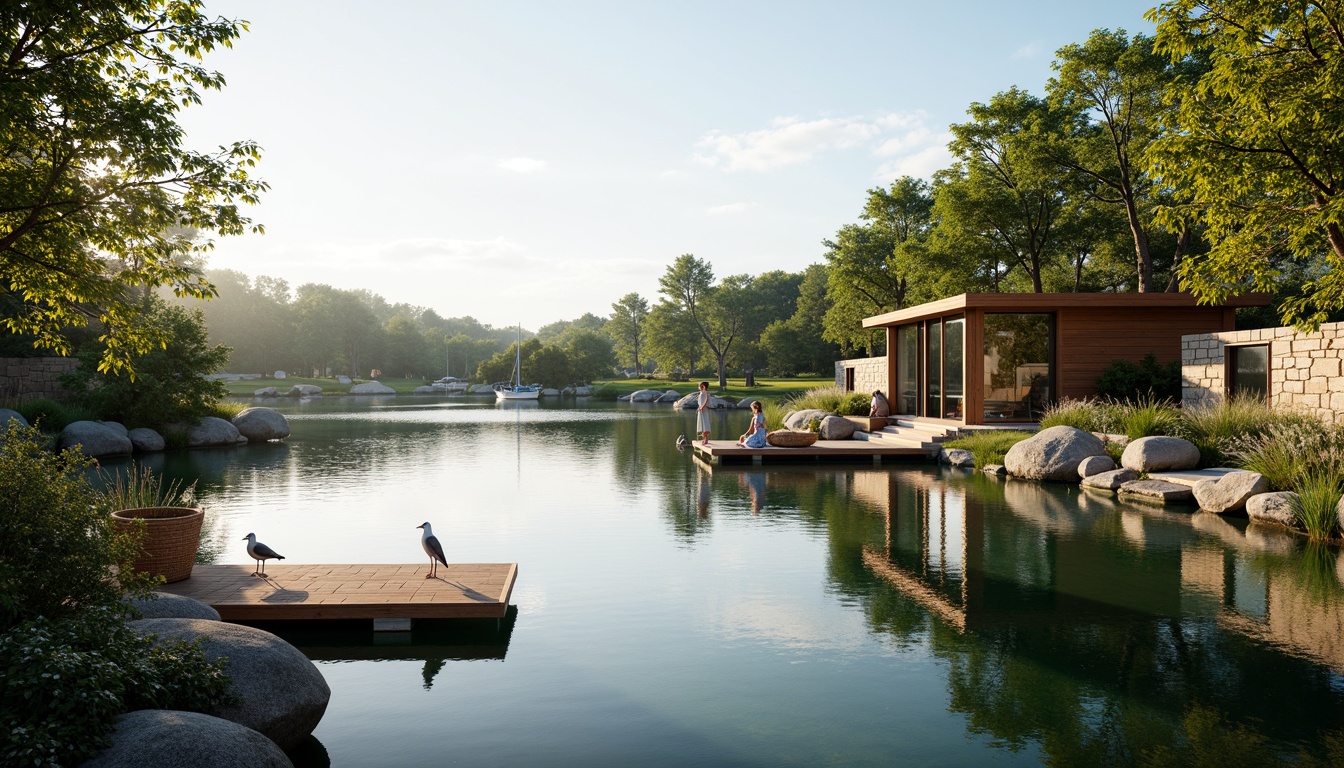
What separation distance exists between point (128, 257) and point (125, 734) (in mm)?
7169

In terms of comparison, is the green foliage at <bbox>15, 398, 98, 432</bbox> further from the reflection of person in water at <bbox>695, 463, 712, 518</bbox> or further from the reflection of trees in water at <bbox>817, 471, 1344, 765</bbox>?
the reflection of trees in water at <bbox>817, 471, 1344, 765</bbox>

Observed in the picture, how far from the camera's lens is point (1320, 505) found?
1071cm

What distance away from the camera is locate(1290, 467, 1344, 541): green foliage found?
10664 millimetres

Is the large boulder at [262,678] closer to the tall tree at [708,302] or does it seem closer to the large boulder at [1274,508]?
the large boulder at [1274,508]

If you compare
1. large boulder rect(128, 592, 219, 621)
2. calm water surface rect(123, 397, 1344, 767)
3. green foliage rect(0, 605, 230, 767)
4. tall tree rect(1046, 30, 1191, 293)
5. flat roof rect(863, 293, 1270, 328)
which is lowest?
calm water surface rect(123, 397, 1344, 767)

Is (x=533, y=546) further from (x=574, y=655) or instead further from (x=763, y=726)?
(x=763, y=726)

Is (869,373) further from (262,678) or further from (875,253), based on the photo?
(262,678)

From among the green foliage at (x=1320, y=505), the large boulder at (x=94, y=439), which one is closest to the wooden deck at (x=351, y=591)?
the green foliage at (x=1320, y=505)

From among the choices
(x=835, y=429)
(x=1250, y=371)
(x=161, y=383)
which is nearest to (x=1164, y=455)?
(x=1250, y=371)

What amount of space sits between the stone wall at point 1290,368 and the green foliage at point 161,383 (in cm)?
2361

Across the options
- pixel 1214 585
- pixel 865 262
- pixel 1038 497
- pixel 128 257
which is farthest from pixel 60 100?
pixel 865 262

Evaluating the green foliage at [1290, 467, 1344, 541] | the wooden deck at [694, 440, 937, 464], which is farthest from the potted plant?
the wooden deck at [694, 440, 937, 464]

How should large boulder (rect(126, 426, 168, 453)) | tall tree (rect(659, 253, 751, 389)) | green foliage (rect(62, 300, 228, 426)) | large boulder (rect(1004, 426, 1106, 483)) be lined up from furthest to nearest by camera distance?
tall tree (rect(659, 253, 751, 389)), green foliage (rect(62, 300, 228, 426)), large boulder (rect(126, 426, 168, 453)), large boulder (rect(1004, 426, 1106, 483))

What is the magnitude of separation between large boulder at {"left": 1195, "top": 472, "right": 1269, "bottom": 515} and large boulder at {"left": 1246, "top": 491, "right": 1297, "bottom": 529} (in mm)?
155
